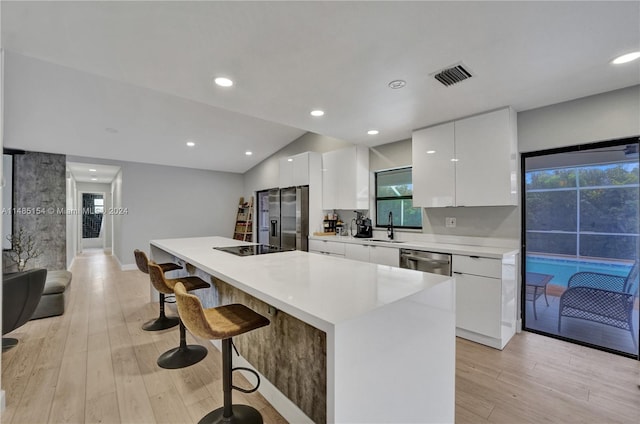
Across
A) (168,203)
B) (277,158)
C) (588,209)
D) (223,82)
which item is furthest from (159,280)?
(168,203)

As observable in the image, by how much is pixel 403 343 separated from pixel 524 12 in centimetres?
193

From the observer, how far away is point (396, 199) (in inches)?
172

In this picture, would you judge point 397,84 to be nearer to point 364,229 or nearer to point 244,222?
point 364,229

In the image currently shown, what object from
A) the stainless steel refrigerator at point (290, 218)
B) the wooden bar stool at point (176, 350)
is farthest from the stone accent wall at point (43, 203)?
the wooden bar stool at point (176, 350)

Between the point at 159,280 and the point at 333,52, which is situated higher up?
the point at 333,52

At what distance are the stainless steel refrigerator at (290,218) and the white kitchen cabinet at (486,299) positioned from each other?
2602 millimetres

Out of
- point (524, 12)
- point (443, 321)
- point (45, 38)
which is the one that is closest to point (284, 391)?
point (443, 321)

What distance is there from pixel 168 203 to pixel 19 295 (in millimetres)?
4958

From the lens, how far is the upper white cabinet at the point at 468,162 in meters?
2.90

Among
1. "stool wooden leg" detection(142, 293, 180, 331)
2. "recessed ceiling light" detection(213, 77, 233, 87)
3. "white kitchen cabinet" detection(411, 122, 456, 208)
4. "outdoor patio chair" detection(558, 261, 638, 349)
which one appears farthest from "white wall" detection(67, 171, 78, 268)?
"outdoor patio chair" detection(558, 261, 638, 349)

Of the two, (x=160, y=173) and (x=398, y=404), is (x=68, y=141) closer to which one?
(x=160, y=173)

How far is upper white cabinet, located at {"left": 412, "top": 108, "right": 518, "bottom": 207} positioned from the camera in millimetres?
2904

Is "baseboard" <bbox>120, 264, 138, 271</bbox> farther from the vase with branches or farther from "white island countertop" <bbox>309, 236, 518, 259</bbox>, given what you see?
"white island countertop" <bbox>309, 236, 518, 259</bbox>

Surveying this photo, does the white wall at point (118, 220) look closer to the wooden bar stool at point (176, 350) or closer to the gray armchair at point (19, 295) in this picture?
the gray armchair at point (19, 295)
